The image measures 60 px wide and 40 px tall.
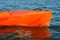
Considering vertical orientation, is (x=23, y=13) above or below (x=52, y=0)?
below

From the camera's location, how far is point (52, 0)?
3347 centimetres

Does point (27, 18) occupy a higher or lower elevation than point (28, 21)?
higher

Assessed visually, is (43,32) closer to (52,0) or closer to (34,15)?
(34,15)

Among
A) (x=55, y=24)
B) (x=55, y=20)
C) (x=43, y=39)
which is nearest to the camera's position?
(x=43, y=39)

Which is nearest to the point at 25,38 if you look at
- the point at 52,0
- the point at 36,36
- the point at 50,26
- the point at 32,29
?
the point at 36,36

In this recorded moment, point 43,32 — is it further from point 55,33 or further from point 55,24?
point 55,24

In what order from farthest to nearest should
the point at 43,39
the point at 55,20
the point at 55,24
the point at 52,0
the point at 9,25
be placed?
the point at 52,0 → the point at 55,20 → the point at 55,24 → the point at 9,25 → the point at 43,39

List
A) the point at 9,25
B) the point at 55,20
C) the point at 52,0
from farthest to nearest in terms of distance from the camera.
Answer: the point at 52,0
the point at 55,20
the point at 9,25

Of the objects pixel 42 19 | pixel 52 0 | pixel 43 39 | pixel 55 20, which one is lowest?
pixel 43 39

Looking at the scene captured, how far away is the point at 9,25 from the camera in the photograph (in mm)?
14898

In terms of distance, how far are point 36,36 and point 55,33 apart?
1.29m

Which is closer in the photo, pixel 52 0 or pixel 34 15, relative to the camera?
pixel 34 15

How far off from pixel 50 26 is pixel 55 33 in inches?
60.6

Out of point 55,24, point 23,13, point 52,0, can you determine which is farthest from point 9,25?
point 52,0
